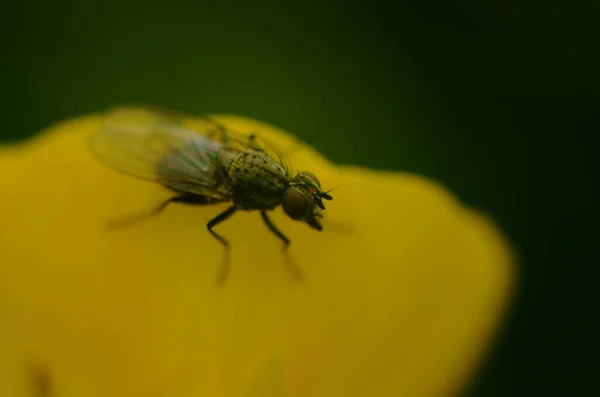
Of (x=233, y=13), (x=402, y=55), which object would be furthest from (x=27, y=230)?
(x=402, y=55)

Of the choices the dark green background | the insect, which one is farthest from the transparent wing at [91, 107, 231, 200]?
the dark green background

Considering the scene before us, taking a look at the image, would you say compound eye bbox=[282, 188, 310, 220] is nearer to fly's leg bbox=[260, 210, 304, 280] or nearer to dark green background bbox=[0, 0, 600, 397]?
fly's leg bbox=[260, 210, 304, 280]

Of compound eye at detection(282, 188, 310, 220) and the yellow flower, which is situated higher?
compound eye at detection(282, 188, 310, 220)

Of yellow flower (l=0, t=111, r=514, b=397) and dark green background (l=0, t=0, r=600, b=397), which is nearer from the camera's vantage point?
yellow flower (l=0, t=111, r=514, b=397)

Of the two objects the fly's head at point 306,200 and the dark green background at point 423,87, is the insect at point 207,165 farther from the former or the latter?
the dark green background at point 423,87

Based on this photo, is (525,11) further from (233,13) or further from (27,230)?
(27,230)

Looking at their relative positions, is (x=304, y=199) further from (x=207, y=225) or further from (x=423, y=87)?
(x=423, y=87)

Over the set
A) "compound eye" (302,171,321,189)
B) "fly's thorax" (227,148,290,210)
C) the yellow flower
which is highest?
"compound eye" (302,171,321,189)
